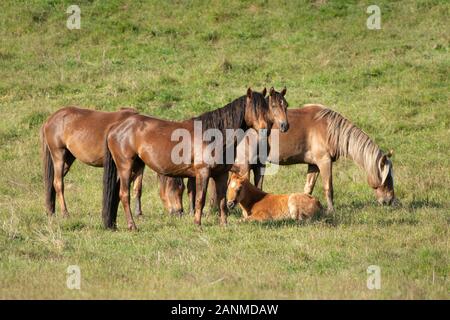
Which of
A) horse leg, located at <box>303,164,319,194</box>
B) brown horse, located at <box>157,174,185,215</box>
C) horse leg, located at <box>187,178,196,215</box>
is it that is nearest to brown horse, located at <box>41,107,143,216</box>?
brown horse, located at <box>157,174,185,215</box>

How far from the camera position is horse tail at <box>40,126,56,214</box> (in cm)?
1295

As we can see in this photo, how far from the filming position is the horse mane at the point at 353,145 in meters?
13.4

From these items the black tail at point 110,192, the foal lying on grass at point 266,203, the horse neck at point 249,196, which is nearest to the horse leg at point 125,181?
the black tail at point 110,192

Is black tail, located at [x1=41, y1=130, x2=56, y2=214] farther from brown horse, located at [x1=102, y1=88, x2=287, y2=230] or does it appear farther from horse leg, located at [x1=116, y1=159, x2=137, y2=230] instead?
horse leg, located at [x1=116, y1=159, x2=137, y2=230]

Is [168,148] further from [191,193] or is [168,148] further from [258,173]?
[258,173]

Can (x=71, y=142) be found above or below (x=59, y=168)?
above

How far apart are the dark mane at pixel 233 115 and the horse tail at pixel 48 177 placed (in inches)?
123

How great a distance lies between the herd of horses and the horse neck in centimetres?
2

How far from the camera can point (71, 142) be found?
12.8m

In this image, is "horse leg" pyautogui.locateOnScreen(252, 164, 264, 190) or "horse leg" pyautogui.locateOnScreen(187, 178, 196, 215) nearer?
"horse leg" pyautogui.locateOnScreen(187, 178, 196, 215)

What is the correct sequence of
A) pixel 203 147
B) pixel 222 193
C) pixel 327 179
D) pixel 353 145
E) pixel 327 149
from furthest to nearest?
pixel 327 149
pixel 327 179
pixel 353 145
pixel 222 193
pixel 203 147

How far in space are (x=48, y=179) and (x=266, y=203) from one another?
3.49 m

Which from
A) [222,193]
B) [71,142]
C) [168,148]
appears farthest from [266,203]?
[71,142]

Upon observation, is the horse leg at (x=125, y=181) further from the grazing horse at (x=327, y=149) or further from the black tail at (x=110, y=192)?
the grazing horse at (x=327, y=149)
